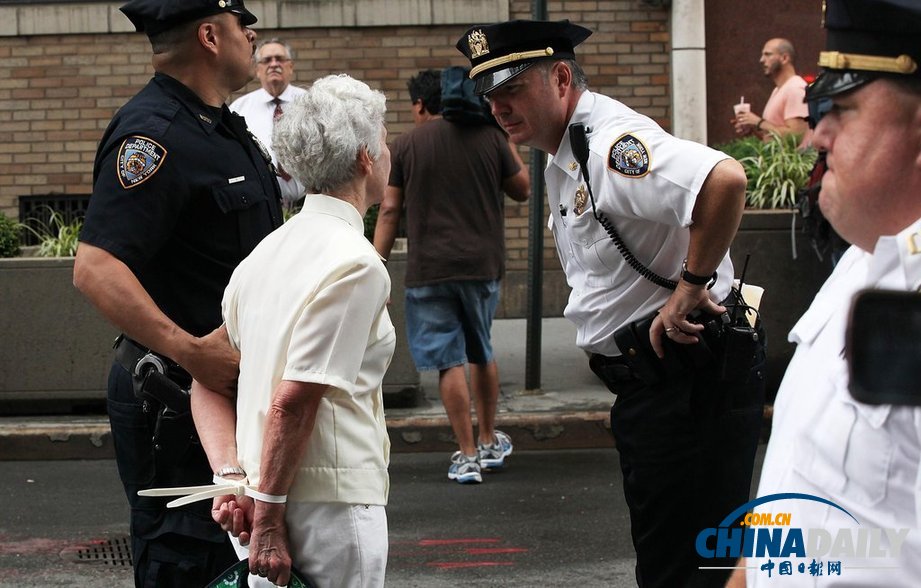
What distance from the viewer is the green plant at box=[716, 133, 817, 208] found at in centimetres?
819

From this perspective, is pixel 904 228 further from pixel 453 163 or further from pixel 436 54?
pixel 436 54

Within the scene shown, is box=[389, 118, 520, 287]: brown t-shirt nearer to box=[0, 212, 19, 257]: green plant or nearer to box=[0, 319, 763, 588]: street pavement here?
box=[0, 319, 763, 588]: street pavement

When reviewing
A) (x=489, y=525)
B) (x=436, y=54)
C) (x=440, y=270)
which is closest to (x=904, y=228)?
(x=489, y=525)

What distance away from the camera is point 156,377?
3.16 meters

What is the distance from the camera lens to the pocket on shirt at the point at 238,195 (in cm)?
321

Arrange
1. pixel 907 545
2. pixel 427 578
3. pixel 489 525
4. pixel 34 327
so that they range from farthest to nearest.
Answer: pixel 34 327 < pixel 489 525 < pixel 427 578 < pixel 907 545

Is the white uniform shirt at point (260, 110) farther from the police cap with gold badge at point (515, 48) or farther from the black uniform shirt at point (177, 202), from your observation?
the black uniform shirt at point (177, 202)

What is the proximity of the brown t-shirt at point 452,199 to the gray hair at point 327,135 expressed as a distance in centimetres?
388

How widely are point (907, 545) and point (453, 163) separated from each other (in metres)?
5.36

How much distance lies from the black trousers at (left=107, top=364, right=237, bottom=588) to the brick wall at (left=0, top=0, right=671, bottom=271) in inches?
321

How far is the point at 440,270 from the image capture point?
6.77 meters

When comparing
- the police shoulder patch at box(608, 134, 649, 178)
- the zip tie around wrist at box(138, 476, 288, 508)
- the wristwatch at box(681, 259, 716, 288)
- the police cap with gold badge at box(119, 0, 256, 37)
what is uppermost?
the police cap with gold badge at box(119, 0, 256, 37)

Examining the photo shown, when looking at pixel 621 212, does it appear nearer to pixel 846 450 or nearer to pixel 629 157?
pixel 629 157

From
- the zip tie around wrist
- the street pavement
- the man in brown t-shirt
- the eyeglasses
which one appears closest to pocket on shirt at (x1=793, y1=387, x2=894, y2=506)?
the zip tie around wrist
